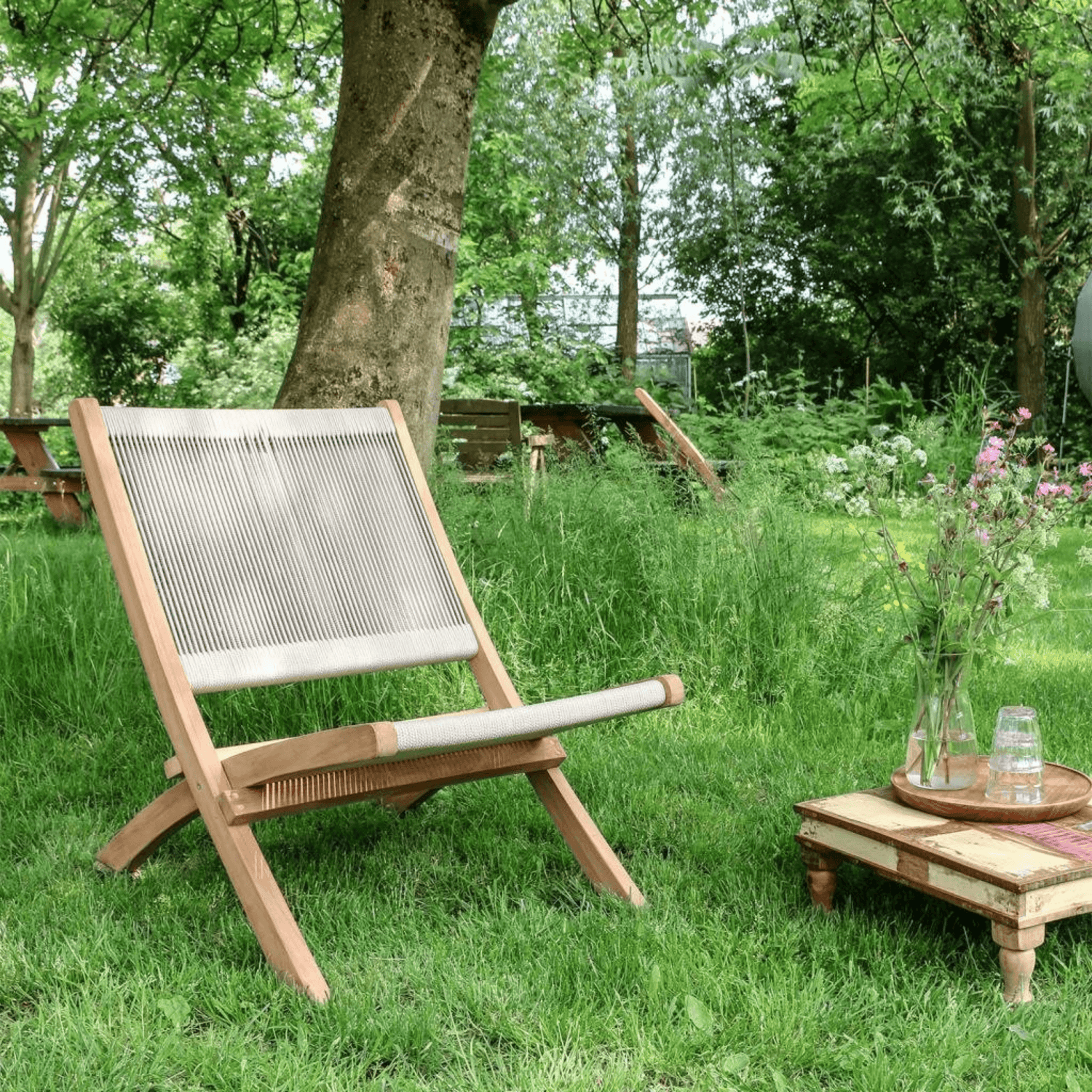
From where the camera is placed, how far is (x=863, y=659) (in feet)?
13.3

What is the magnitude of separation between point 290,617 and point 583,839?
0.83 meters

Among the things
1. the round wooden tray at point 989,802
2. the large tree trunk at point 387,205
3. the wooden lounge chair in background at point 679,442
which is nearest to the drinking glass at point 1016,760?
the round wooden tray at point 989,802

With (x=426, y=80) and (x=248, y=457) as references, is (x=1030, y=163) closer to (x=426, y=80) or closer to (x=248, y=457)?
(x=426, y=80)

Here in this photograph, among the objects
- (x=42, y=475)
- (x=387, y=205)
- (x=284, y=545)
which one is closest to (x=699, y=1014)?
(x=284, y=545)

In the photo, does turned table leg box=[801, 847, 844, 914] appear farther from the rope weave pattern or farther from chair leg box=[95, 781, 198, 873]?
chair leg box=[95, 781, 198, 873]

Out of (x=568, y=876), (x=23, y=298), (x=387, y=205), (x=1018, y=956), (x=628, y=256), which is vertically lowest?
(x=568, y=876)

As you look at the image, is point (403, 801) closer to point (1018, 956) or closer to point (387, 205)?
point (1018, 956)

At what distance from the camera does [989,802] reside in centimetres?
238

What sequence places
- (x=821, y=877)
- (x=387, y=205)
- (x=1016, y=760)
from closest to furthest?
(x=1016, y=760), (x=821, y=877), (x=387, y=205)

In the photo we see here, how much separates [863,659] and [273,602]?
212cm

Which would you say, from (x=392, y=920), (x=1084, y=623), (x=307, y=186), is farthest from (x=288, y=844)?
(x=307, y=186)

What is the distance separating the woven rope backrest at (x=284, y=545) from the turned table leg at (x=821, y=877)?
944 mm

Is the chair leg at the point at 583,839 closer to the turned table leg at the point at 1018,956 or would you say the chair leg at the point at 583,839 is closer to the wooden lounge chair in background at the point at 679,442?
the turned table leg at the point at 1018,956

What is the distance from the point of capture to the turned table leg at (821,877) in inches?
98.6
